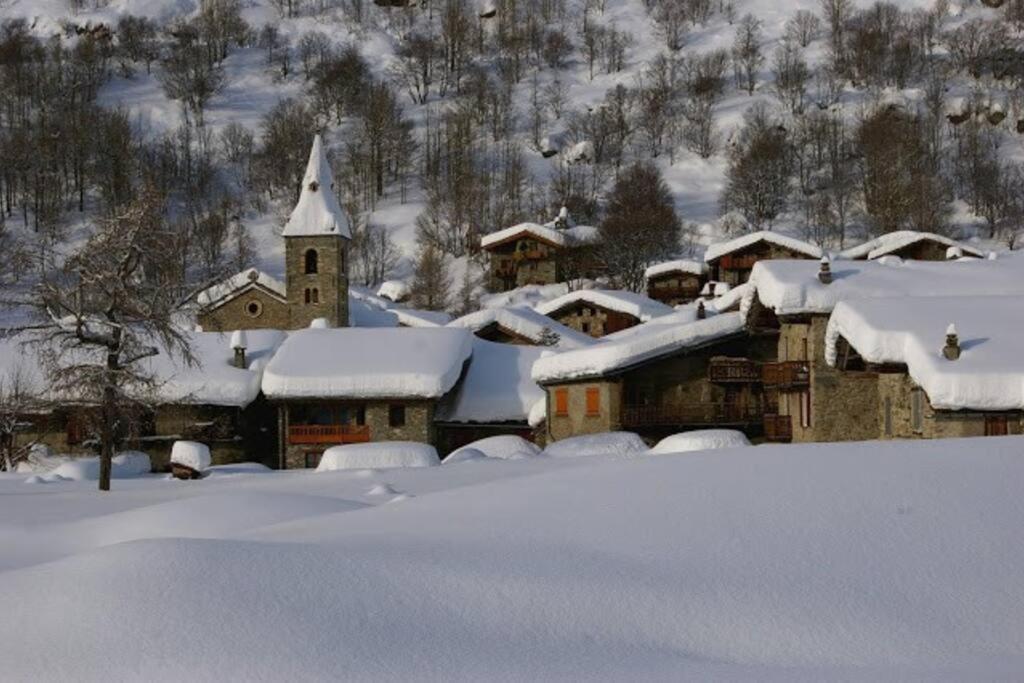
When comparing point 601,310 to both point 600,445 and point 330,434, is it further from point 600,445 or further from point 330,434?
point 600,445

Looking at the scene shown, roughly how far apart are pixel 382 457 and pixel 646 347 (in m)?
11.5

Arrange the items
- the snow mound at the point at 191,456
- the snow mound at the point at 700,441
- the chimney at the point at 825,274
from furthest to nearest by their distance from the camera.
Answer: the snow mound at the point at 191,456
the chimney at the point at 825,274
the snow mound at the point at 700,441

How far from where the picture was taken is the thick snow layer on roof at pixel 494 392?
139 feet

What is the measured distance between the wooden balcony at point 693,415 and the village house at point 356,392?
6.73 m

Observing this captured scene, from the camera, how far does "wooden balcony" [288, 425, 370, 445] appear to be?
135 ft

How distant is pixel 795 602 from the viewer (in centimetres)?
Answer: 909

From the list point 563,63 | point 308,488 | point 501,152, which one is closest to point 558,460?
point 308,488

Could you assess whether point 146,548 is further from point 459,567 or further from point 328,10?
point 328,10

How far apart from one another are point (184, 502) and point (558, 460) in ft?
34.0

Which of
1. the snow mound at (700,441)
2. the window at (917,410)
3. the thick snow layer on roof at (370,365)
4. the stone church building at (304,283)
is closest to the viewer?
the snow mound at (700,441)

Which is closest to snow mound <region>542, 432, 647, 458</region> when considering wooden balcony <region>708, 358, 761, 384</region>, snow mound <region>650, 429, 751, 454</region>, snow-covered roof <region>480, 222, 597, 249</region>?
snow mound <region>650, 429, 751, 454</region>

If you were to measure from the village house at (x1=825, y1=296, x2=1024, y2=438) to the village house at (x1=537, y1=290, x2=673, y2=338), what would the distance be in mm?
29718

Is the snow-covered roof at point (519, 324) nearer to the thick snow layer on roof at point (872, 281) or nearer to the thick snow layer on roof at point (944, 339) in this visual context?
the thick snow layer on roof at point (872, 281)

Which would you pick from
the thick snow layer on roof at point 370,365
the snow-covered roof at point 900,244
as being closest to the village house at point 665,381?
the thick snow layer on roof at point 370,365
